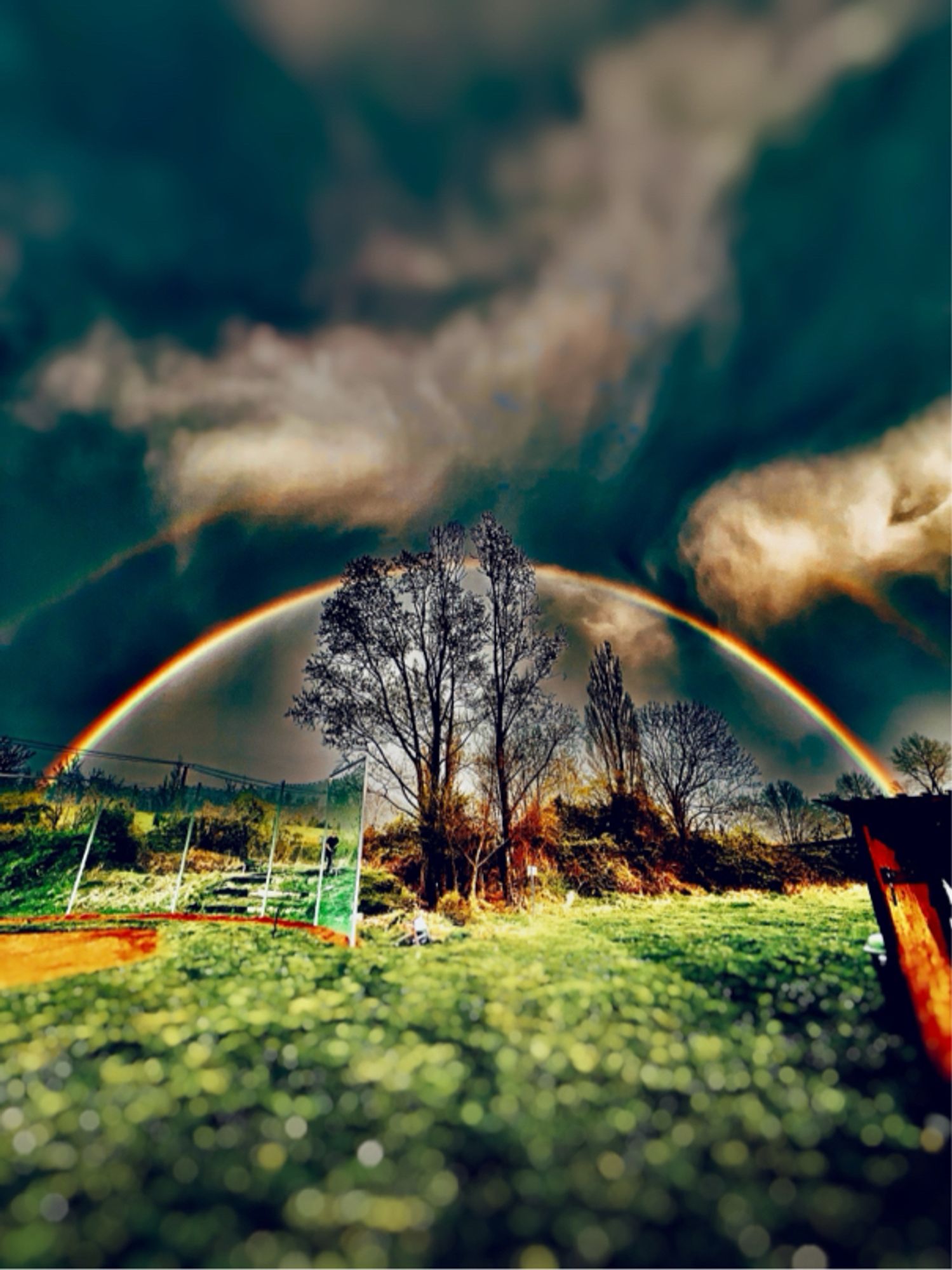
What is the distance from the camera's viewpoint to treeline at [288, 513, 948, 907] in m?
17.3

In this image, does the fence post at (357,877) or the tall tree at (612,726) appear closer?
the fence post at (357,877)

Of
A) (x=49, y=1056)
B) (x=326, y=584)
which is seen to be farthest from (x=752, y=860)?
(x=49, y=1056)

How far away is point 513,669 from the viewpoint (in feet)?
64.6

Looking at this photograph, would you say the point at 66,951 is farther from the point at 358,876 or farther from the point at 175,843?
the point at 175,843

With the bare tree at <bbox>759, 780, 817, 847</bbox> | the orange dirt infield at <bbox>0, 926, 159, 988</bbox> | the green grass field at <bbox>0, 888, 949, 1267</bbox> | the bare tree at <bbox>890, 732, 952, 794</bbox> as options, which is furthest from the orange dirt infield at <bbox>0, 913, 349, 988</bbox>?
the bare tree at <bbox>890, 732, 952, 794</bbox>

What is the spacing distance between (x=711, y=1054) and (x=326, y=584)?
66.4ft

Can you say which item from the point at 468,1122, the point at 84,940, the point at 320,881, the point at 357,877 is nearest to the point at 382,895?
the point at 320,881

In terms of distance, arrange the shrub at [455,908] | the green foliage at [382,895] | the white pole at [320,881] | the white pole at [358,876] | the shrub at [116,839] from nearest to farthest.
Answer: the white pole at [358,876], the white pole at [320,881], the shrub at [455,908], the green foliage at [382,895], the shrub at [116,839]

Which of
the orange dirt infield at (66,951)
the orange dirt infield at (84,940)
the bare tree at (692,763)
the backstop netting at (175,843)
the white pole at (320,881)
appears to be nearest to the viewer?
the orange dirt infield at (66,951)

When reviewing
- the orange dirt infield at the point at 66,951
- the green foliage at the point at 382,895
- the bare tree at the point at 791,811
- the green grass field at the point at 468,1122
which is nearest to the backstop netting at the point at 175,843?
the green foliage at the point at 382,895

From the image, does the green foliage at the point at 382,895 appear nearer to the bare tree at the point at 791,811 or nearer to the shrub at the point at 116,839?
the shrub at the point at 116,839

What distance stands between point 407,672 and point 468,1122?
14.6 m

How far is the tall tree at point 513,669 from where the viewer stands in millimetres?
19016

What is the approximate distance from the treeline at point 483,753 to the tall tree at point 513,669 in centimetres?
5
